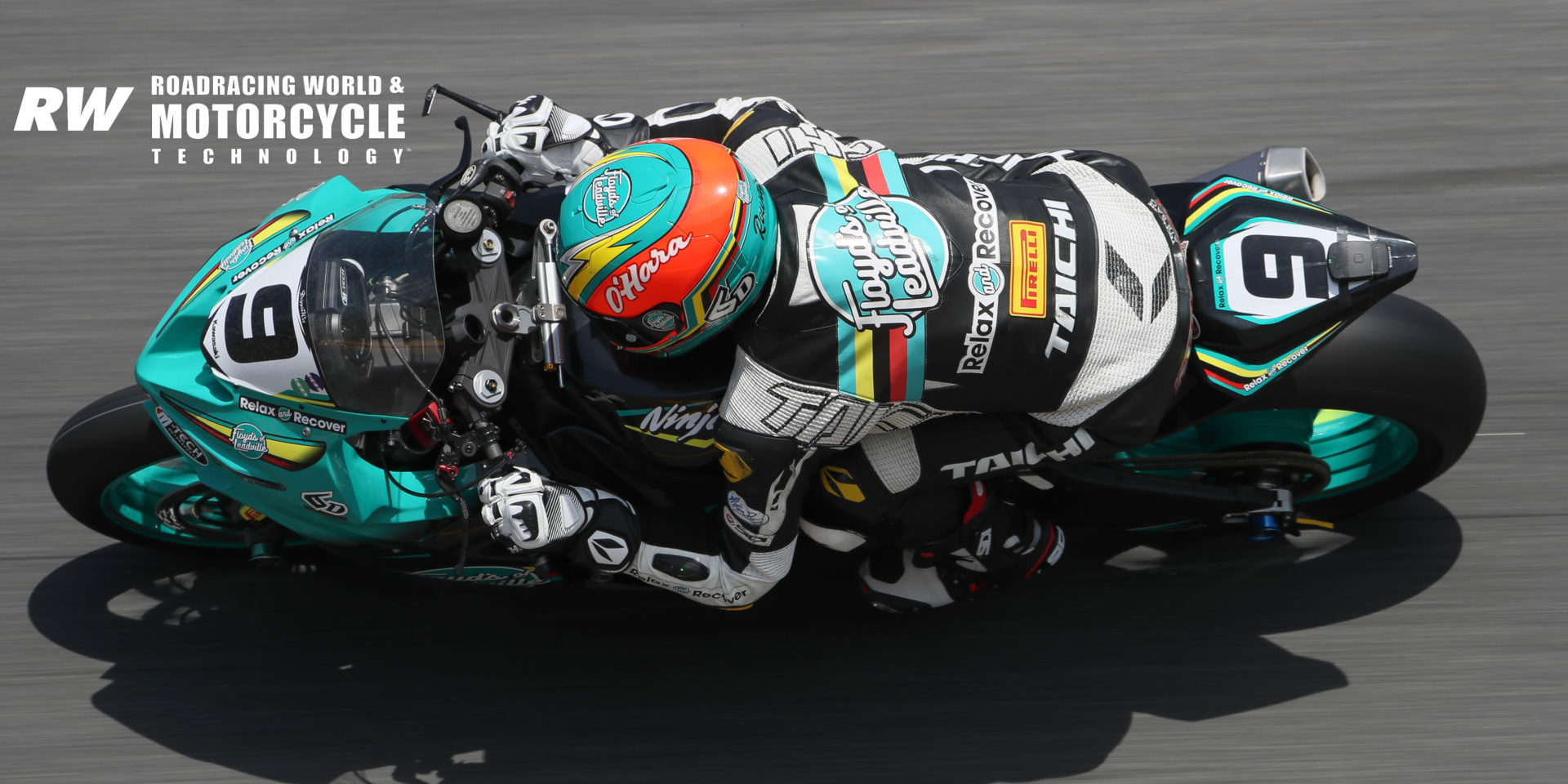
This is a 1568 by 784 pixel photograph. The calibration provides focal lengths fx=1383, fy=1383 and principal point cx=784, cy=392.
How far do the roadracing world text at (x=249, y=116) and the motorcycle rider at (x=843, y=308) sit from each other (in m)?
2.00

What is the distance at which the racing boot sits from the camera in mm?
3631

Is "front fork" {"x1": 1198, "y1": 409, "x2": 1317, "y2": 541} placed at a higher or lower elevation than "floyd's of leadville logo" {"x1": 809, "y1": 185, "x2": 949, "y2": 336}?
lower

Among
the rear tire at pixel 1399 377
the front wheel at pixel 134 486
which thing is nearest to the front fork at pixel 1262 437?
the rear tire at pixel 1399 377

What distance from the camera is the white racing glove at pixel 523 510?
120 inches

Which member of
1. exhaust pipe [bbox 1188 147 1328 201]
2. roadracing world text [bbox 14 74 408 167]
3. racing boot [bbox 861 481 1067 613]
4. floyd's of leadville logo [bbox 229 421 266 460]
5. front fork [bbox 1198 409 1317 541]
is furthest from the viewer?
roadracing world text [bbox 14 74 408 167]

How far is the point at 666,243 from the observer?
278 cm

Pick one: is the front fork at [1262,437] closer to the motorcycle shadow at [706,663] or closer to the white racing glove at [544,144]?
the motorcycle shadow at [706,663]

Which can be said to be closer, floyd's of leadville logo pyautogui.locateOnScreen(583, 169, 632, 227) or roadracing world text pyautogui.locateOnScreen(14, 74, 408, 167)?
floyd's of leadville logo pyautogui.locateOnScreen(583, 169, 632, 227)

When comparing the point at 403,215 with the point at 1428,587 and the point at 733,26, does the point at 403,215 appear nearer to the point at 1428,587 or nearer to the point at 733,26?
the point at 733,26

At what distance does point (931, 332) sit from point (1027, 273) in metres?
0.25

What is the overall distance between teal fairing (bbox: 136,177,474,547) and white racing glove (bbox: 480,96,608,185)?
0.83ft

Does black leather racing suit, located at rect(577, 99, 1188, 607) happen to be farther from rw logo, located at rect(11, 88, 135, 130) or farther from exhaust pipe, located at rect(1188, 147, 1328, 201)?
rw logo, located at rect(11, 88, 135, 130)

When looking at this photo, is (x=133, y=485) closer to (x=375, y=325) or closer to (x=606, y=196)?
(x=375, y=325)

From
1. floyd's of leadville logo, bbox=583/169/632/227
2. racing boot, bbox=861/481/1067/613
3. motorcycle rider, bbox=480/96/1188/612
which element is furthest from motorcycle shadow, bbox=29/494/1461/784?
floyd's of leadville logo, bbox=583/169/632/227
